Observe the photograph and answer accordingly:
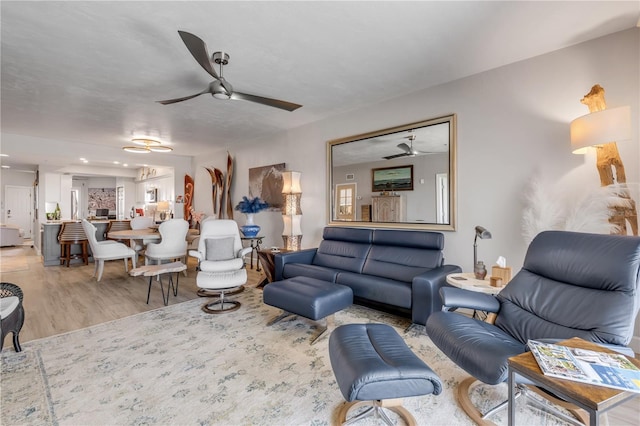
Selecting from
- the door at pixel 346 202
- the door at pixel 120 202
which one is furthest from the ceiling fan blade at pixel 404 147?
the door at pixel 120 202

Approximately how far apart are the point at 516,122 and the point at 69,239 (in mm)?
8013

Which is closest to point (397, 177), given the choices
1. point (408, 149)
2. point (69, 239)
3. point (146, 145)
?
point (408, 149)

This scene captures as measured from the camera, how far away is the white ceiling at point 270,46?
6.80 feet

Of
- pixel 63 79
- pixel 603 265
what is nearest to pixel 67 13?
pixel 63 79

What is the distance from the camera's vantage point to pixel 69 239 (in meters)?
5.95

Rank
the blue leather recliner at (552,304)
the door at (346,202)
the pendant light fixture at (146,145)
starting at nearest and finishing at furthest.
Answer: the blue leather recliner at (552,304) → the door at (346,202) → the pendant light fixture at (146,145)

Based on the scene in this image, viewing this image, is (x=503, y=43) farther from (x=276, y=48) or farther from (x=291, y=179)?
(x=291, y=179)

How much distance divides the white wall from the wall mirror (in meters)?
0.14

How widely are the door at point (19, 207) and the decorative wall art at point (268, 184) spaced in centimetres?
957

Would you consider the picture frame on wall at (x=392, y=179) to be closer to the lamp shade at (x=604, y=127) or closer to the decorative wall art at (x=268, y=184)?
the lamp shade at (x=604, y=127)

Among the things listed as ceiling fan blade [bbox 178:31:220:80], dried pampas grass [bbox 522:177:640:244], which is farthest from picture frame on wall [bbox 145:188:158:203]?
dried pampas grass [bbox 522:177:640:244]

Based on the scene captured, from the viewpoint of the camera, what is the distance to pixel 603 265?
5.70ft

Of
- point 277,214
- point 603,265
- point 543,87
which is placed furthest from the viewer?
point 277,214

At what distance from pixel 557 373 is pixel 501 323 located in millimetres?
1016
